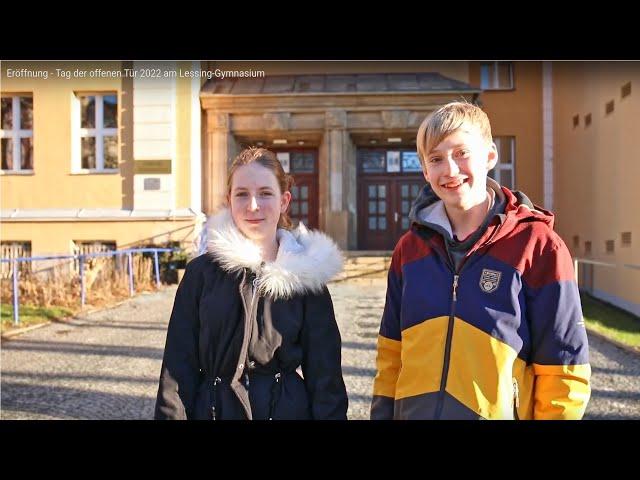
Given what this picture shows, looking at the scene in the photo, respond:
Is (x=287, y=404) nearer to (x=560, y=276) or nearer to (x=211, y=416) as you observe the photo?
(x=211, y=416)

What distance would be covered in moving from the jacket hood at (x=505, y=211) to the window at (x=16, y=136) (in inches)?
103

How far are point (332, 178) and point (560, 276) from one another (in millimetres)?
7004

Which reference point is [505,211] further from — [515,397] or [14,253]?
[14,253]

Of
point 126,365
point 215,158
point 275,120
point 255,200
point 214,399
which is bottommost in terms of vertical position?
point 126,365

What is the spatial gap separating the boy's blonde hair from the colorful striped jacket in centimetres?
18

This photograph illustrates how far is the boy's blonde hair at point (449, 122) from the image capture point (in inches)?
44.3

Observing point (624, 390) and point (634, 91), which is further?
point (624, 390)

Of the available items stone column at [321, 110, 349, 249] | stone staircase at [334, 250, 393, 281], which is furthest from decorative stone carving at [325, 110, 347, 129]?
stone staircase at [334, 250, 393, 281]

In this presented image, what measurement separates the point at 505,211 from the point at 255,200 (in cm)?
60

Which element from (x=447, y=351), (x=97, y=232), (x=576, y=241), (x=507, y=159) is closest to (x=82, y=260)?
(x=97, y=232)

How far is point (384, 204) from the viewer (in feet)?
32.0

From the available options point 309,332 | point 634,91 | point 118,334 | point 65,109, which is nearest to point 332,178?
point 118,334

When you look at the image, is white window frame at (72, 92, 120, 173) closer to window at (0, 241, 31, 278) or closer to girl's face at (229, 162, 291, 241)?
window at (0, 241, 31, 278)

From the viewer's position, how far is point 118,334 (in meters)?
4.20
